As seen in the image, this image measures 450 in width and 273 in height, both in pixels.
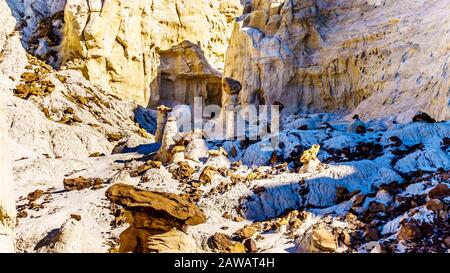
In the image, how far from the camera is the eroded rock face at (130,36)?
38219 mm

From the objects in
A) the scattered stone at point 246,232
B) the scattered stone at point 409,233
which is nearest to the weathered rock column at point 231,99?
the scattered stone at point 246,232

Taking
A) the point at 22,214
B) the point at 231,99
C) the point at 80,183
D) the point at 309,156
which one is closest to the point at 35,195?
the point at 80,183

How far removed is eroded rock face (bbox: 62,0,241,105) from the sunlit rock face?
7.81 m

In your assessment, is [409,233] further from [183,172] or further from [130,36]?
[130,36]

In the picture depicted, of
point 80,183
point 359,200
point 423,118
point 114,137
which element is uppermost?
point 114,137

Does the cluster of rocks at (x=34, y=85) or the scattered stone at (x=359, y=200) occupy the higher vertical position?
the cluster of rocks at (x=34, y=85)

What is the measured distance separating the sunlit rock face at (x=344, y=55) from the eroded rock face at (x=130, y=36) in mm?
7809

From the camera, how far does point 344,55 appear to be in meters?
30.9

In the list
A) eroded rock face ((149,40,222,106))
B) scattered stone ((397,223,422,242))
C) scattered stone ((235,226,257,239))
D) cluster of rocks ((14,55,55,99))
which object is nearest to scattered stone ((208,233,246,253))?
scattered stone ((235,226,257,239))

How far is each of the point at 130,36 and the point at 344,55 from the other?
16420 millimetres

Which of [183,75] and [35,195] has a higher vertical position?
[183,75]

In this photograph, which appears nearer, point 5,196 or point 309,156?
point 5,196

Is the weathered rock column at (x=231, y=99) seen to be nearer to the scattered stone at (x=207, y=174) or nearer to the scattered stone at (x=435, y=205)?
the scattered stone at (x=207, y=174)
